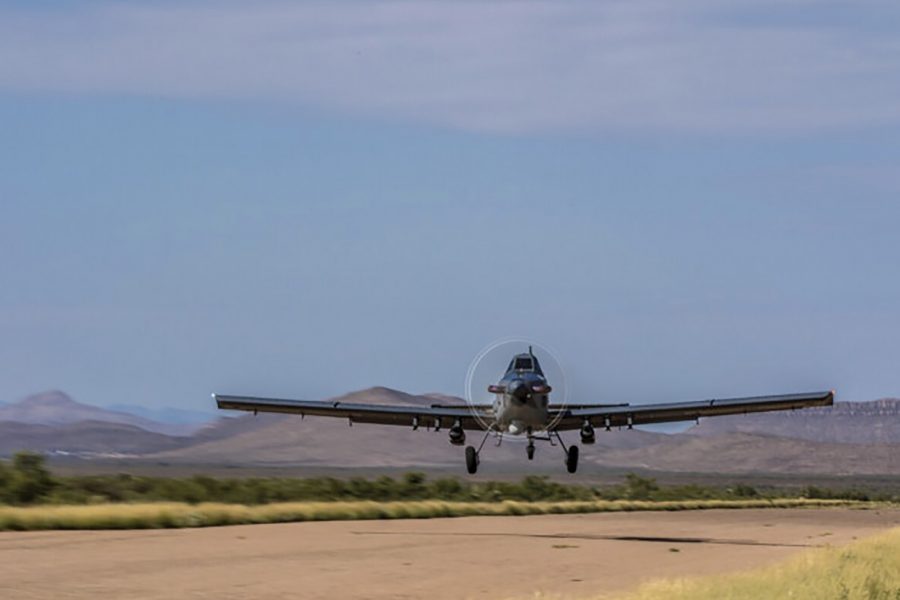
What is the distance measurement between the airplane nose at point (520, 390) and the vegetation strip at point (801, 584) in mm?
18558

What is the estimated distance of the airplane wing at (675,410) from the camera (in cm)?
5534

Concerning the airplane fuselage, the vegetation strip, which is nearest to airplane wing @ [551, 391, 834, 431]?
the airplane fuselage

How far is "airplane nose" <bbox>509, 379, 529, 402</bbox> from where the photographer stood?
49188 millimetres

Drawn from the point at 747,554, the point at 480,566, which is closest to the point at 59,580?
the point at 480,566

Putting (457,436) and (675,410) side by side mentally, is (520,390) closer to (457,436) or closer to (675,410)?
(457,436)

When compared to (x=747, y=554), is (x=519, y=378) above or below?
above

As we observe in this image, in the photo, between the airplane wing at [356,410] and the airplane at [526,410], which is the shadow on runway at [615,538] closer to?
the airplane at [526,410]

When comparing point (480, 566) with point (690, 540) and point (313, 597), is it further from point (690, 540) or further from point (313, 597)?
point (690, 540)

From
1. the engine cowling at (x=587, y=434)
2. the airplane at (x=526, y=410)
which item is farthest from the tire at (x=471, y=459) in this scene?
the engine cowling at (x=587, y=434)

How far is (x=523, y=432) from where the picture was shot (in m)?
50.8

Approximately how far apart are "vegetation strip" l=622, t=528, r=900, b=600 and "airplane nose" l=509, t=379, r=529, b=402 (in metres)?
18.6

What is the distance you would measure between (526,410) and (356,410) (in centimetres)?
1073

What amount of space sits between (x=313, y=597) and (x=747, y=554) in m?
18.5

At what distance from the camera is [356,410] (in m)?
58.7
